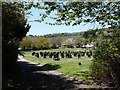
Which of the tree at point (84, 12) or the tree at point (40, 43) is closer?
the tree at point (84, 12)

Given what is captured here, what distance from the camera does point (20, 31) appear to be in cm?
3712

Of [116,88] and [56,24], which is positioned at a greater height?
[56,24]

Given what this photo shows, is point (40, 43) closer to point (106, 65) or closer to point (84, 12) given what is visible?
point (106, 65)

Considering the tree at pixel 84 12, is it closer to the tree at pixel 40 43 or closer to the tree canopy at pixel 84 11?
the tree canopy at pixel 84 11

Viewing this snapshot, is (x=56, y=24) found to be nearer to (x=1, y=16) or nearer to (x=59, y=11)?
Result: (x=59, y=11)

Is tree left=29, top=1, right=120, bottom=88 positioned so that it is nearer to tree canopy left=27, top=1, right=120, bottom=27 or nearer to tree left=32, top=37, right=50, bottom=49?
tree canopy left=27, top=1, right=120, bottom=27

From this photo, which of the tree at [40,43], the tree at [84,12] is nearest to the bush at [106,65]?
the tree at [84,12]

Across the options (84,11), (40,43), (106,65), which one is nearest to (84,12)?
(84,11)

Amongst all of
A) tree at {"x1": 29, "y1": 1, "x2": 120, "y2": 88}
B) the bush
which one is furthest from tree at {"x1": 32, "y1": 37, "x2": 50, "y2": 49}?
tree at {"x1": 29, "y1": 1, "x2": 120, "y2": 88}

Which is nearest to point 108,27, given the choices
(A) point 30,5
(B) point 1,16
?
(A) point 30,5

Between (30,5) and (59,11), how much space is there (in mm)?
1060

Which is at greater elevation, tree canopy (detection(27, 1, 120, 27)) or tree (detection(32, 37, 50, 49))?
tree canopy (detection(27, 1, 120, 27))

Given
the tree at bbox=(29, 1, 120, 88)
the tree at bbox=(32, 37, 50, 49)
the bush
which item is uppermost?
the tree at bbox=(29, 1, 120, 88)

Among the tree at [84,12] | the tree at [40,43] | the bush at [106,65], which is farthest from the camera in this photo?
the tree at [40,43]
